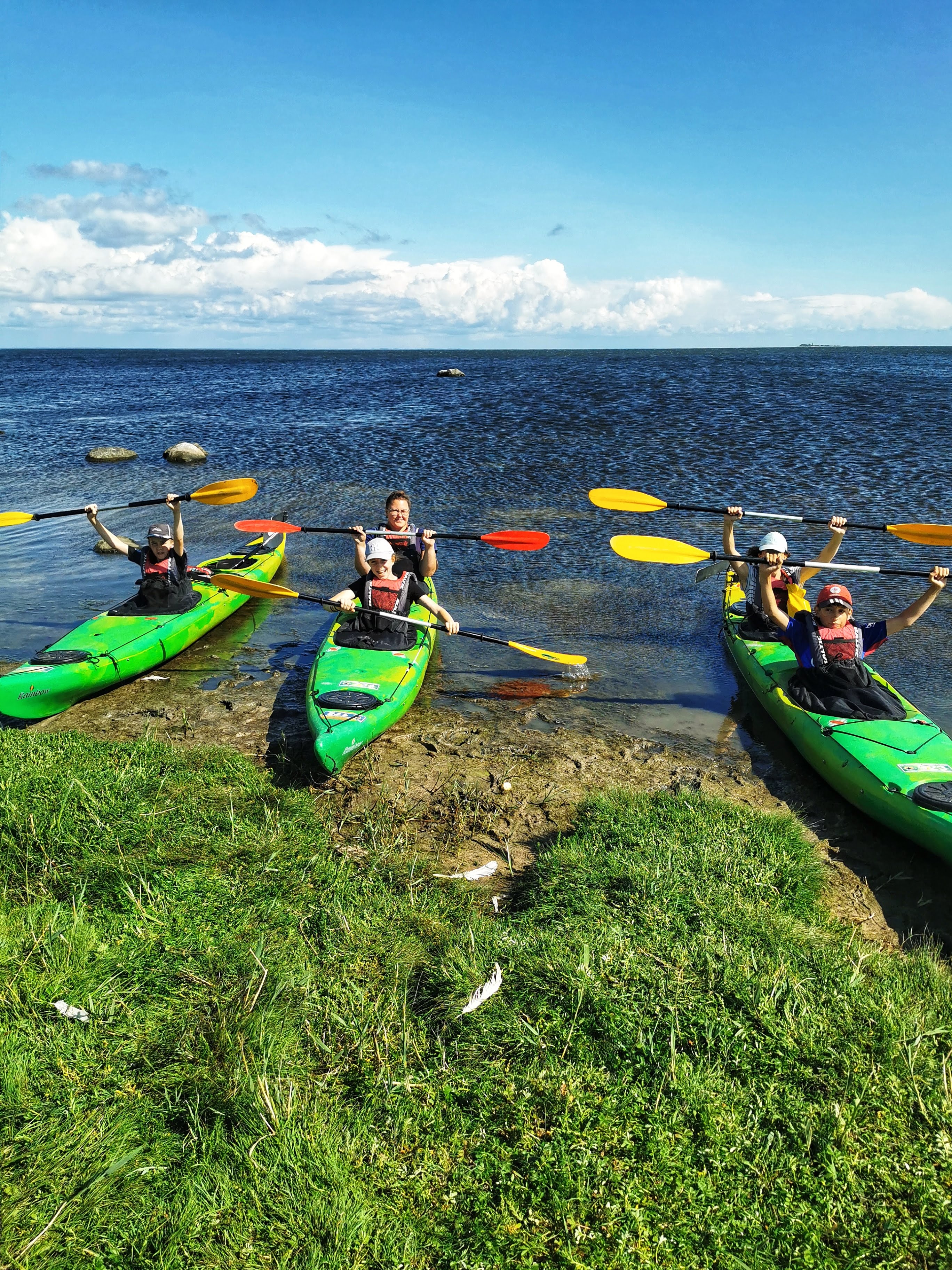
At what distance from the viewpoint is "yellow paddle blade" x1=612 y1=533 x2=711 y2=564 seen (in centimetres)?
923

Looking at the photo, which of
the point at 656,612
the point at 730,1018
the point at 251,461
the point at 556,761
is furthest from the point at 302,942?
the point at 251,461

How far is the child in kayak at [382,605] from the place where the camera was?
8180 millimetres

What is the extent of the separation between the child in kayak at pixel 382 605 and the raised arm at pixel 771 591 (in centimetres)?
344

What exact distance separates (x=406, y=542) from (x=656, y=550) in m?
3.10

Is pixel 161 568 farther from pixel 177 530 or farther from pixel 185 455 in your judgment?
pixel 185 455

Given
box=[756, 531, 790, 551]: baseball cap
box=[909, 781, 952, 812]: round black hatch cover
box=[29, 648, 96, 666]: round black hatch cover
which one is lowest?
box=[29, 648, 96, 666]: round black hatch cover

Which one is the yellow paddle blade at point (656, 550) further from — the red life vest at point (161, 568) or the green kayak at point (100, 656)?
the red life vest at point (161, 568)

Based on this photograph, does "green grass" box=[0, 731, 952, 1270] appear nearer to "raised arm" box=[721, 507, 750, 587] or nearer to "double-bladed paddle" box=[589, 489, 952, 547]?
"raised arm" box=[721, 507, 750, 587]

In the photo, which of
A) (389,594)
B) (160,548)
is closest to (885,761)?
(389,594)

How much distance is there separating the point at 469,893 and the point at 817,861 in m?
2.39

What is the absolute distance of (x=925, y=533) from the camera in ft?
29.3

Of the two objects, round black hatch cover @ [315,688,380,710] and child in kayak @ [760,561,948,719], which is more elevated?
child in kayak @ [760,561,948,719]

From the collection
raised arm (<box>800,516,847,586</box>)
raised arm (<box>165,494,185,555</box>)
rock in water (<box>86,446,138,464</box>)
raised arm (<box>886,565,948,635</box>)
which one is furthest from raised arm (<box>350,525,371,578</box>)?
rock in water (<box>86,446,138,464</box>)

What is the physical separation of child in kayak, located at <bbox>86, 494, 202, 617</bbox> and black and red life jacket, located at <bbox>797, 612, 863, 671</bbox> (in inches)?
281
